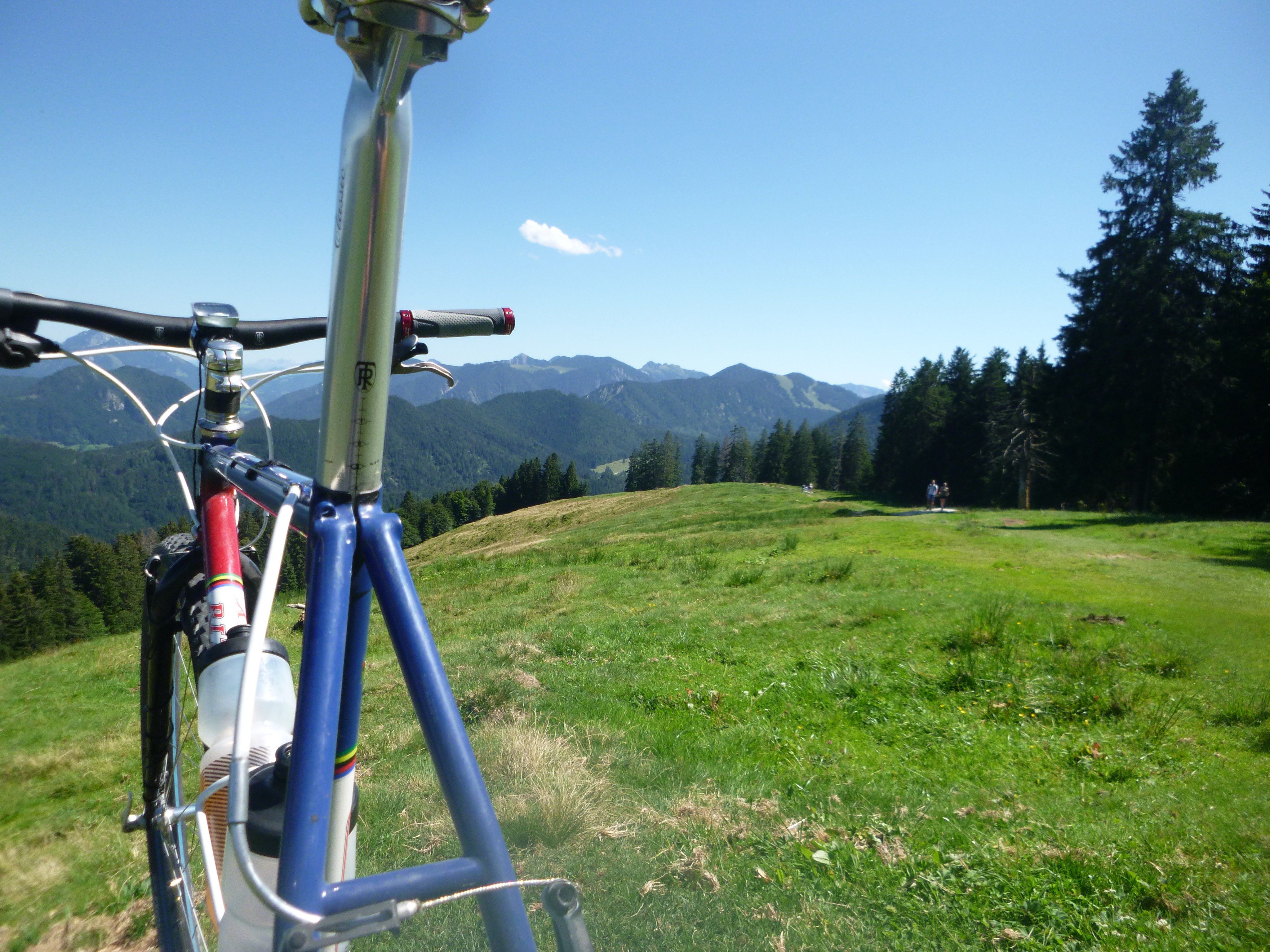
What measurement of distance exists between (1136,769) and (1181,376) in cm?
2881

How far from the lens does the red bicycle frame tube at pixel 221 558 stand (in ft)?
5.69

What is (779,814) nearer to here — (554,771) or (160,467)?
(554,771)

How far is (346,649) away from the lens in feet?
3.71

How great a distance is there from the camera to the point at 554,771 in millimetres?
3602

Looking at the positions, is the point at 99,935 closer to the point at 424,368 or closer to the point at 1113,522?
the point at 424,368

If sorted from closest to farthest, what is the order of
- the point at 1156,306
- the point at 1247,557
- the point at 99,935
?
the point at 99,935, the point at 1247,557, the point at 1156,306

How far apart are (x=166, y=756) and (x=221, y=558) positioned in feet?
2.91

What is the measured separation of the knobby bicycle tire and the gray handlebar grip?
1.05 metres

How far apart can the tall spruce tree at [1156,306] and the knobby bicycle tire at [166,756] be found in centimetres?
3323

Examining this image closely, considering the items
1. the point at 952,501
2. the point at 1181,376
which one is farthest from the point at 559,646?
the point at 952,501

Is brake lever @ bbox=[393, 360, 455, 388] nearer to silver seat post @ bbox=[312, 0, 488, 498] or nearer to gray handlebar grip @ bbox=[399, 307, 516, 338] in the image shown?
gray handlebar grip @ bbox=[399, 307, 516, 338]

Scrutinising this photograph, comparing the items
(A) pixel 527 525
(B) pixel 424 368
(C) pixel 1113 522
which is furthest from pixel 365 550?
(A) pixel 527 525

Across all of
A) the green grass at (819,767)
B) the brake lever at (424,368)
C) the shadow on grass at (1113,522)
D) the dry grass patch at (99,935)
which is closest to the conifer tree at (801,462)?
the shadow on grass at (1113,522)

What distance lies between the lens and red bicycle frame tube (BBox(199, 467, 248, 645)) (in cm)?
173
